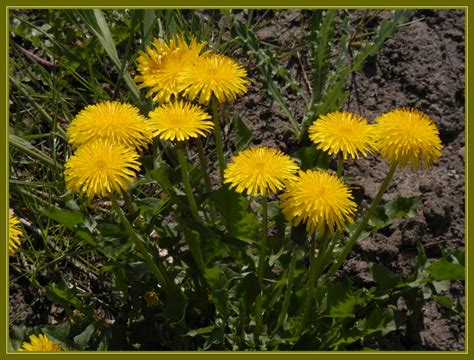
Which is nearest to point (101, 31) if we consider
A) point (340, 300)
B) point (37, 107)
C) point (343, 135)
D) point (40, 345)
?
point (37, 107)

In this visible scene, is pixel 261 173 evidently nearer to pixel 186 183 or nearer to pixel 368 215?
pixel 186 183

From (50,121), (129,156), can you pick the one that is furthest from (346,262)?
(50,121)

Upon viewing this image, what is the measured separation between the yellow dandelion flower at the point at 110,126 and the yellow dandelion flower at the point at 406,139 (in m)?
0.72

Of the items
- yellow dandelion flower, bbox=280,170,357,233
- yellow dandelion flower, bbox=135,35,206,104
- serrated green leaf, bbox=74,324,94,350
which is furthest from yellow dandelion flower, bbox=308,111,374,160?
serrated green leaf, bbox=74,324,94,350

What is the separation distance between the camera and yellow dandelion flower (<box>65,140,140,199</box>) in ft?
5.52

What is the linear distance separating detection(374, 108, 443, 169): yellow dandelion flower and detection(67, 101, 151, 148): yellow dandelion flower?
72 centimetres

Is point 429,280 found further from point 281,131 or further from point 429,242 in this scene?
point 281,131

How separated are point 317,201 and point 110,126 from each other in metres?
0.66

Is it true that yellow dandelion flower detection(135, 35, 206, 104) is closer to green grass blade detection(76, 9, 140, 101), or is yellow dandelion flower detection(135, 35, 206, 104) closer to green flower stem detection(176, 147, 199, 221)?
green flower stem detection(176, 147, 199, 221)

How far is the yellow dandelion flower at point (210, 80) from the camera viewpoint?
1.84 meters

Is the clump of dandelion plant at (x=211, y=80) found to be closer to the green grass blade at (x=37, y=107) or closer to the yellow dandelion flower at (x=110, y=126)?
the yellow dandelion flower at (x=110, y=126)

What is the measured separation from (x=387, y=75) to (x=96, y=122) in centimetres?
165

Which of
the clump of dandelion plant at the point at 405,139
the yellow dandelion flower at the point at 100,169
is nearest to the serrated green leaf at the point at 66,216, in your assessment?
the yellow dandelion flower at the point at 100,169

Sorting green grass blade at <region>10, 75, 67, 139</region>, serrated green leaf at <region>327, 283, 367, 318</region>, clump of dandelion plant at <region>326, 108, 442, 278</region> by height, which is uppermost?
green grass blade at <region>10, 75, 67, 139</region>
